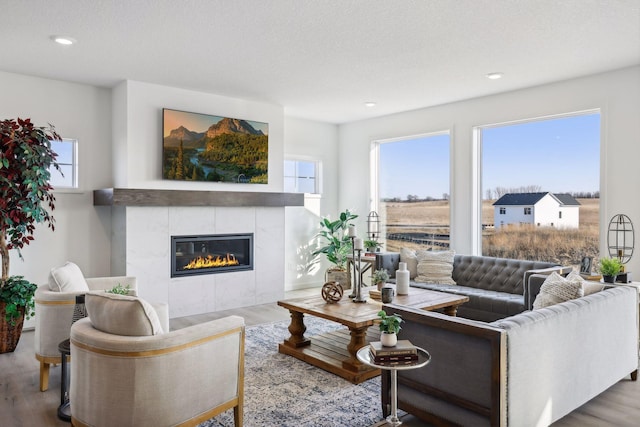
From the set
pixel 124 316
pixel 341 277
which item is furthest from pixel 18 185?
pixel 341 277

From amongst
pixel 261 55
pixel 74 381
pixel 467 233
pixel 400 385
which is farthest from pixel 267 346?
pixel 467 233

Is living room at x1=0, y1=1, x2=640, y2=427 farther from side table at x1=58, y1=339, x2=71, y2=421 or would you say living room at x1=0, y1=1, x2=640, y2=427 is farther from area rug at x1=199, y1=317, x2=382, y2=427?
side table at x1=58, y1=339, x2=71, y2=421

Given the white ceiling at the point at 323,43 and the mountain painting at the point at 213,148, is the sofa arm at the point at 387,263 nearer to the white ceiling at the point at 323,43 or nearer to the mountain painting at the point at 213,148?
the mountain painting at the point at 213,148

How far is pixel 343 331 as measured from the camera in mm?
4574

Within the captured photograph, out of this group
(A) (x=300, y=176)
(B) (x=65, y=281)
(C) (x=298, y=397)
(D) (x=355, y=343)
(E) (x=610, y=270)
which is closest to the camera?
(C) (x=298, y=397)

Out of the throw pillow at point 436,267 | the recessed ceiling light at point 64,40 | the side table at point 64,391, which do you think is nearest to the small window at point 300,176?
the throw pillow at point 436,267

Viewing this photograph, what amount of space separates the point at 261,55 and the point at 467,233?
11.5ft

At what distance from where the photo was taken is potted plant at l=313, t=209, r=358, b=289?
693cm

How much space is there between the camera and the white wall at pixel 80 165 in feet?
16.2

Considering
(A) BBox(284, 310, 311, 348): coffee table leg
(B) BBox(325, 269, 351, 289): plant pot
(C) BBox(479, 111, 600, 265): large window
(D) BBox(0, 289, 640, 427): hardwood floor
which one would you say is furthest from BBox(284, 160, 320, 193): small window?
(D) BBox(0, 289, 640, 427): hardwood floor

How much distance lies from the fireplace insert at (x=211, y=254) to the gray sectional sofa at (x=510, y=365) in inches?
137

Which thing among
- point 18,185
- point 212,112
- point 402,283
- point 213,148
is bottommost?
point 402,283

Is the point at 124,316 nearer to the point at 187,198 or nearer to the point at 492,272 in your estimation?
the point at 187,198

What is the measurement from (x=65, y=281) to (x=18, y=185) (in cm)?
129
